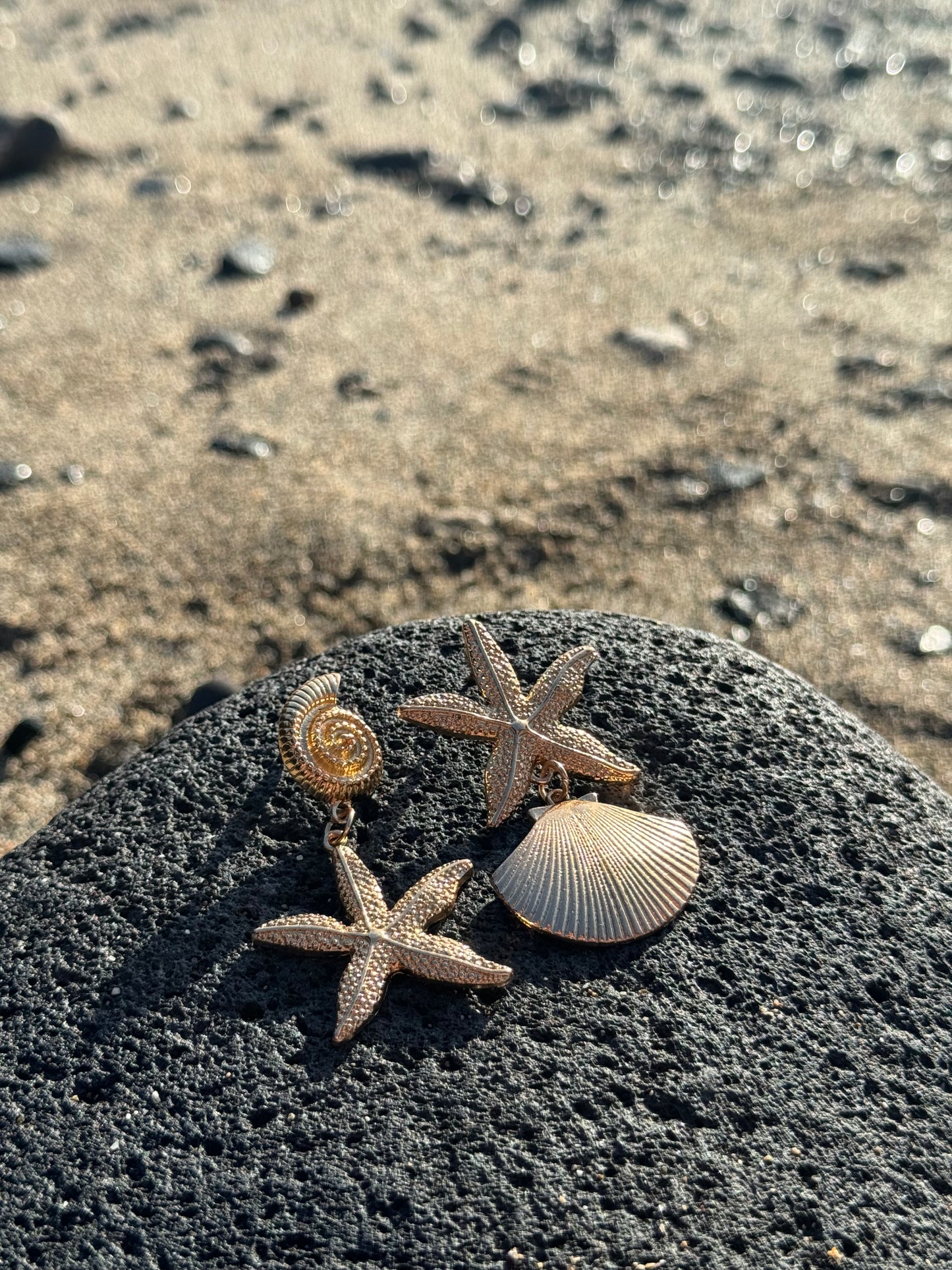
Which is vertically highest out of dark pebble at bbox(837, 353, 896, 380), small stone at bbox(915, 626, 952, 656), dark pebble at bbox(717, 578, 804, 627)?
dark pebble at bbox(837, 353, 896, 380)

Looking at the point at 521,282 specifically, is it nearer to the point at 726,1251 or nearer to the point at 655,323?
the point at 655,323

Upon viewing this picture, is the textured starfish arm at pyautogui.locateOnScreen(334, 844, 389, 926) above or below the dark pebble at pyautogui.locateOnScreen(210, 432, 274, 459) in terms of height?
above

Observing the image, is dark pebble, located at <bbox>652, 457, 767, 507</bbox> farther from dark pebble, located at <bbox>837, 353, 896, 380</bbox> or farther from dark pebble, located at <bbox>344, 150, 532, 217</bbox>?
dark pebble, located at <bbox>344, 150, 532, 217</bbox>

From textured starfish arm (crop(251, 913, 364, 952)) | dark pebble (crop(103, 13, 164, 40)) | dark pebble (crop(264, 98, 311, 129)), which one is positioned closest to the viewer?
textured starfish arm (crop(251, 913, 364, 952))

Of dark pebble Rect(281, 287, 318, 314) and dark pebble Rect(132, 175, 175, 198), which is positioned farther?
dark pebble Rect(132, 175, 175, 198)

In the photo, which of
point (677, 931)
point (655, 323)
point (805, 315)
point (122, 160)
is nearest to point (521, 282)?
point (655, 323)

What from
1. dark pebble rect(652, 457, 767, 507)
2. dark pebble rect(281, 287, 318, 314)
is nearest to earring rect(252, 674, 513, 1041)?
dark pebble rect(652, 457, 767, 507)

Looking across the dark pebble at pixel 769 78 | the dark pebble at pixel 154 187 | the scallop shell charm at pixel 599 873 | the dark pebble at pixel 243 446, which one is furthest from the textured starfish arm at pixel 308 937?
the dark pebble at pixel 769 78

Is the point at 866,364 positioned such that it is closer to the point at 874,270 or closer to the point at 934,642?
the point at 874,270

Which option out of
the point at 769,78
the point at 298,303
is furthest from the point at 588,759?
the point at 769,78
